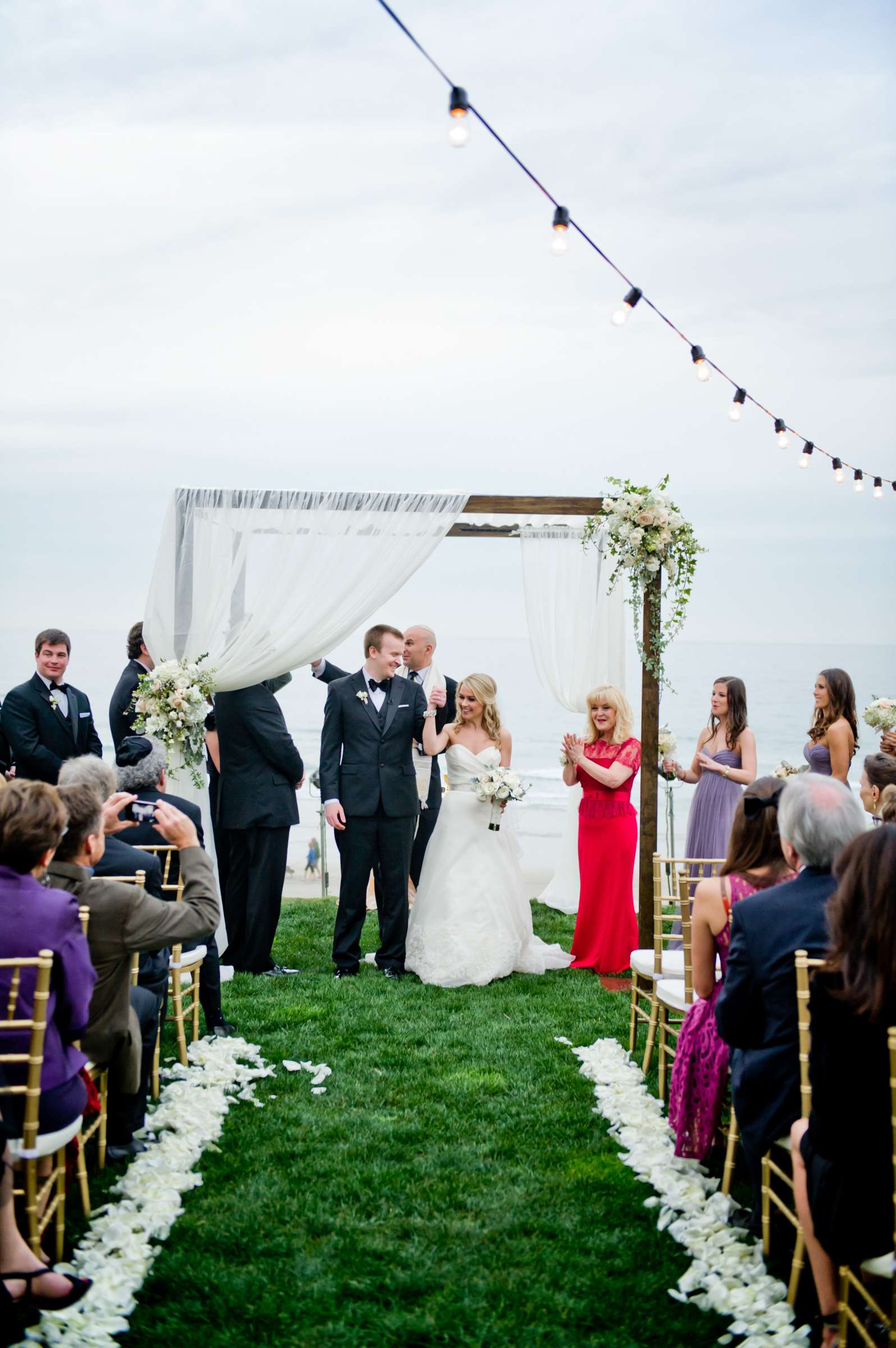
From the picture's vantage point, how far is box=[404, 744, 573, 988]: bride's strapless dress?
21.5 ft

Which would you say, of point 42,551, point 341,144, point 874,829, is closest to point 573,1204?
point 874,829

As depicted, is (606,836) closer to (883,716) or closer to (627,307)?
(883,716)

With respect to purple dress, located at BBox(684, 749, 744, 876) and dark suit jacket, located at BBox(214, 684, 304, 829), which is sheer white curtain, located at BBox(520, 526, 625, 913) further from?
dark suit jacket, located at BBox(214, 684, 304, 829)

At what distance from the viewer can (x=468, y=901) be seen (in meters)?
6.66

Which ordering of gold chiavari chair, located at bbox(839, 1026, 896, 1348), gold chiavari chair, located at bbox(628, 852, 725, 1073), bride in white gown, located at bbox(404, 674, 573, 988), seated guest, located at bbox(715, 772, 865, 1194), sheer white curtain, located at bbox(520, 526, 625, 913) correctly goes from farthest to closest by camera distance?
sheer white curtain, located at bbox(520, 526, 625, 913) → bride in white gown, located at bbox(404, 674, 573, 988) → gold chiavari chair, located at bbox(628, 852, 725, 1073) → seated guest, located at bbox(715, 772, 865, 1194) → gold chiavari chair, located at bbox(839, 1026, 896, 1348)

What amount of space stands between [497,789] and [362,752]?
0.83 metres

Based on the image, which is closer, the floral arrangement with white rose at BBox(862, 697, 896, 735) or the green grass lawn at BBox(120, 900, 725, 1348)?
the green grass lawn at BBox(120, 900, 725, 1348)

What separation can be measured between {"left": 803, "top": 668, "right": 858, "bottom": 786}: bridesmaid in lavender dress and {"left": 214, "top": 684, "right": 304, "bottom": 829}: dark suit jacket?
3.05m

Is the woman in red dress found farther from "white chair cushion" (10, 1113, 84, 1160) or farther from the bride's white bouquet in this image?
"white chair cushion" (10, 1113, 84, 1160)

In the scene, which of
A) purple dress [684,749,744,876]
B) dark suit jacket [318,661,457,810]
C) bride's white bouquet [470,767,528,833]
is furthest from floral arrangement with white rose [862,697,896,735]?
dark suit jacket [318,661,457,810]

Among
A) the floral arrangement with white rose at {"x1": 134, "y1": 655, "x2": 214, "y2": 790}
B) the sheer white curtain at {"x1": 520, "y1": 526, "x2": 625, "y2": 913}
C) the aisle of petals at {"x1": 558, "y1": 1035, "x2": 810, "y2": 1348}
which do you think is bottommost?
the aisle of petals at {"x1": 558, "y1": 1035, "x2": 810, "y2": 1348}

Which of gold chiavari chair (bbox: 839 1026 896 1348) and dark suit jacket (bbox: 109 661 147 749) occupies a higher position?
dark suit jacket (bbox: 109 661 147 749)

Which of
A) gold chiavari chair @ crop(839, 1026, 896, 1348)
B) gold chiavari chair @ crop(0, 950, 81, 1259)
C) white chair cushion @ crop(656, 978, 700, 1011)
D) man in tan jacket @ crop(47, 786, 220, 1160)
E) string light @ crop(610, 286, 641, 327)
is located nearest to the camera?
gold chiavari chair @ crop(839, 1026, 896, 1348)

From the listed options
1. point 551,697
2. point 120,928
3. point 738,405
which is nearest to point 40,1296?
point 120,928
